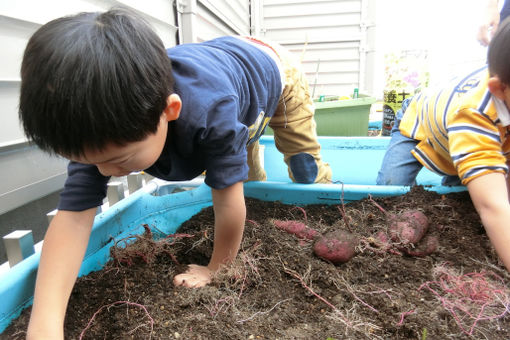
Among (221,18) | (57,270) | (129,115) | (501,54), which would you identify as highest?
(221,18)

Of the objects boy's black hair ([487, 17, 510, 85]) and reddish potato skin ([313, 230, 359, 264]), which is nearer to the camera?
boy's black hair ([487, 17, 510, 85])

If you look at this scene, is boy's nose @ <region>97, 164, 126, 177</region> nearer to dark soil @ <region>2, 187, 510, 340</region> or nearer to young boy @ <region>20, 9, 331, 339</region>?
young boy @ <region>20, 9, 331, 339</region>

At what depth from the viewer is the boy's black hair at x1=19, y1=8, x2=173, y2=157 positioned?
0.60 metres

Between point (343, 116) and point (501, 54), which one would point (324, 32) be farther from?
point (501, 54)

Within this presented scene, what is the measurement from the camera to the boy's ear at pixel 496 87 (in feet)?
3.29

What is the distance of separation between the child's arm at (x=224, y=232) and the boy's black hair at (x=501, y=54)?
30.2 inches

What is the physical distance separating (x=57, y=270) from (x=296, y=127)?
106 centimetres

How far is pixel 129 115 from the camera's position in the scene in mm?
664

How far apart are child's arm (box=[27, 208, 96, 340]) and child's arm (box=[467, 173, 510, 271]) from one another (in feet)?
3.65

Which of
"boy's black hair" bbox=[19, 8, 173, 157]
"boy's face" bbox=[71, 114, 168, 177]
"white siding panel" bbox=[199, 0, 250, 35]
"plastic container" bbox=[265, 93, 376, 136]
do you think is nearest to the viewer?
"boy's black hair" bbox=[19, 8, 173, 157]

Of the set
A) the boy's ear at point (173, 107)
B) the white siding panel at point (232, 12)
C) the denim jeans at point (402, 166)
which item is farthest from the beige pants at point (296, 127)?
the white siding panel at point (232, 12)

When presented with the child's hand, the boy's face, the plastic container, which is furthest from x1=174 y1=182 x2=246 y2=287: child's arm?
the plastic container

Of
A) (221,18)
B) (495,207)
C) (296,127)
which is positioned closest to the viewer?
(495,207)

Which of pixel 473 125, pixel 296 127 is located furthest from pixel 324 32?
pixel 473 125
